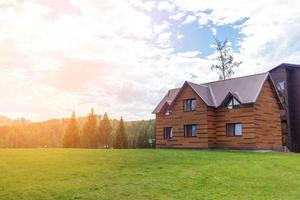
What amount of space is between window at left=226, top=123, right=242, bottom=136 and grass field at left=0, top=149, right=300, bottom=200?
1158 centimetres

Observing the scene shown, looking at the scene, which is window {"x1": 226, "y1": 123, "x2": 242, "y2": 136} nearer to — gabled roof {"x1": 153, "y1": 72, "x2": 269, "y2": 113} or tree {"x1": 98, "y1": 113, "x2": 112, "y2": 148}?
gabled roof {"x1": 153, "y1": 72, "x2": 269, "y2": 113}

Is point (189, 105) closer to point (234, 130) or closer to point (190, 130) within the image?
point (190, 130)

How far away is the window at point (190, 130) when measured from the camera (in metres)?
31.8

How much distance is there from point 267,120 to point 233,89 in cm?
407

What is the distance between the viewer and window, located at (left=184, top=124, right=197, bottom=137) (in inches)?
1251

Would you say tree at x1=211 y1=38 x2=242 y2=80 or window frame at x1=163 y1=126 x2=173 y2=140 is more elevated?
tree at x1=211 y1=38 x2=242 y2=80

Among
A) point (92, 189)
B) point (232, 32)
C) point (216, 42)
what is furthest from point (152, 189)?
point (216, 42)

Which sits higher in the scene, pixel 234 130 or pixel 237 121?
pixel 237 121

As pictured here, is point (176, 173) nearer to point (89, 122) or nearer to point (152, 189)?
point (152, 189)

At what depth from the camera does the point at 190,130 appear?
32.2 metres

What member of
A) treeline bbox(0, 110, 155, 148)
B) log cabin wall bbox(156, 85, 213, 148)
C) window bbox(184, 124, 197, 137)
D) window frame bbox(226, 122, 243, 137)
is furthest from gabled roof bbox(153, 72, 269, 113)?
treeline bbox(0, 110, 155, 148)

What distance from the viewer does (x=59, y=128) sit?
347ft

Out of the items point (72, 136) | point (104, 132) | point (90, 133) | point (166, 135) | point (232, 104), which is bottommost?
point (166, 135)

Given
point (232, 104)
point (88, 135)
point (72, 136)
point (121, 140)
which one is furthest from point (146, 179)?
point (88, 135)
